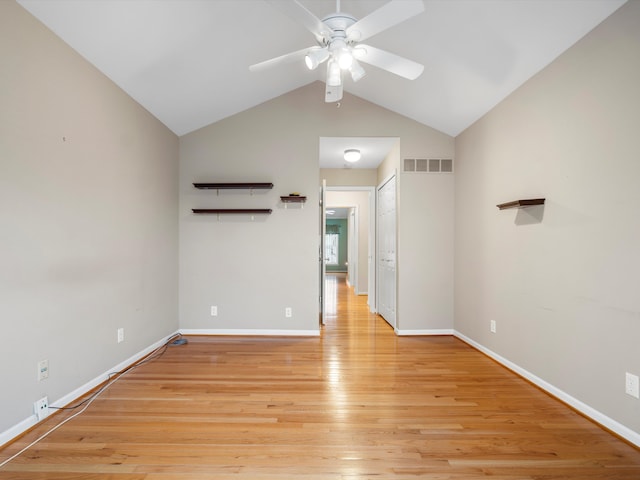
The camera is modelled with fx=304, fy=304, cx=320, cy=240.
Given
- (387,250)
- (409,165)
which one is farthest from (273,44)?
(387,250)

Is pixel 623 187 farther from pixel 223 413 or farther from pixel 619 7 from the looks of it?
pixel 223 413

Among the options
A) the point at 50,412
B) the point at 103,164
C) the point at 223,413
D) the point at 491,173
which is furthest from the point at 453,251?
the point at 50,412

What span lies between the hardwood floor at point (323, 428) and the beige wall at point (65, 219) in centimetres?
40

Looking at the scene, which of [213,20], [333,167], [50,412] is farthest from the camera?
[333,167]

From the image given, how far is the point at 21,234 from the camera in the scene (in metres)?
1.84

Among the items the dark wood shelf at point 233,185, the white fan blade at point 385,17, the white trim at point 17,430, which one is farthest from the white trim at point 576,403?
the white trim at point 17,430

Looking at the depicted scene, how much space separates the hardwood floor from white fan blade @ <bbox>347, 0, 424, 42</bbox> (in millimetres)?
2399

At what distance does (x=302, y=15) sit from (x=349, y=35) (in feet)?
1.03

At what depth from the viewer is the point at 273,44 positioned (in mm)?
2912

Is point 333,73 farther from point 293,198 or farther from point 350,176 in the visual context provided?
point 350,176

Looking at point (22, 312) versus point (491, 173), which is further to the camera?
point (491, 173)

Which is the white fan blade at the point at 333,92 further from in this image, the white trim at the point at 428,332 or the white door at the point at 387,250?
the white trim at the point at 428,332

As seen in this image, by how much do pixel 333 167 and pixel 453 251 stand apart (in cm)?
246

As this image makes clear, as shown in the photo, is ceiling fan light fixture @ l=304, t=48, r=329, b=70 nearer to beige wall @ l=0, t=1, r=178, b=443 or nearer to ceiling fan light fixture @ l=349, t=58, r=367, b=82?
ceiling fan light fixture @ l=349, t=58, r=367, b=82
